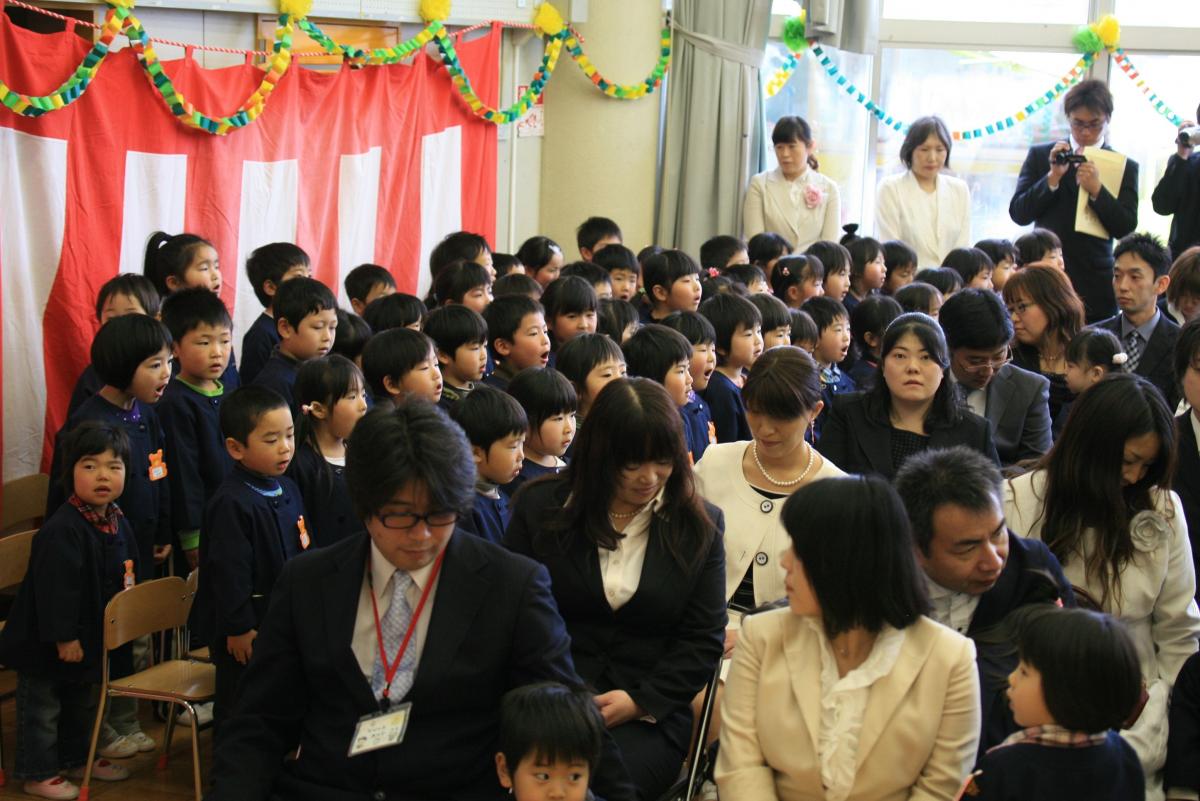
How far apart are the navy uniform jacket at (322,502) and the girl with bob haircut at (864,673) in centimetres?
159

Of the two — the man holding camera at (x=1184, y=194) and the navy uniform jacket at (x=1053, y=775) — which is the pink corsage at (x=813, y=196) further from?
the navy uniform jacket at (x=1053, y=775)

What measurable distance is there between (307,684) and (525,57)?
17.5 ft

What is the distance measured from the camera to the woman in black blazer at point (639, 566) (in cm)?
255

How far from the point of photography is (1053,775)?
196 centimetres

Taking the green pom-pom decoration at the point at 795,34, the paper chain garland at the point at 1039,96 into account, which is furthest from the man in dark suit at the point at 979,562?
the paper chain garland at the point at 1039,96

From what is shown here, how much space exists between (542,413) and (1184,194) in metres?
4.79

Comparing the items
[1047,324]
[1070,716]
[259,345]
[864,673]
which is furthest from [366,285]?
[1070,716]

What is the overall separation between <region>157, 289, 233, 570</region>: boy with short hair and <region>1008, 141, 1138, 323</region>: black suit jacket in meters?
4.70

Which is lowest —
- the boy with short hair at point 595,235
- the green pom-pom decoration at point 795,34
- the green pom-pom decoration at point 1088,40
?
the boy with short hair at point 595,235

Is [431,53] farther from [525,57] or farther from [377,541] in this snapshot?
[377,541]

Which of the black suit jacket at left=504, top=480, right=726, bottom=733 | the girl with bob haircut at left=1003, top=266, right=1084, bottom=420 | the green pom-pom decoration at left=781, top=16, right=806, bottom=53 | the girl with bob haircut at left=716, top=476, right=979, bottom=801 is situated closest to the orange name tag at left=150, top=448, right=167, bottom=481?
the black suit jacket at left=504, top=480, right=726, bottom=733

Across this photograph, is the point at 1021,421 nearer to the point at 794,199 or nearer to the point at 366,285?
the point at 366,285

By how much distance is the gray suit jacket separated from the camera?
3838 millimetres

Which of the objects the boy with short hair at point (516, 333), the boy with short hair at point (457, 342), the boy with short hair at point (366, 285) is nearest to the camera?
the boy with short hair at point (457, 342)
